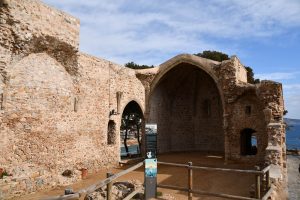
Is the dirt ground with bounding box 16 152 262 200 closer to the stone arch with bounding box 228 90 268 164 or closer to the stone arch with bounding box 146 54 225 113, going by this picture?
the stone arch with bounding box 228 90 268 164

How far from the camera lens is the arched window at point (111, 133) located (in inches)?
624

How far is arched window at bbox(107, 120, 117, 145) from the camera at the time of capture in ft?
52.0

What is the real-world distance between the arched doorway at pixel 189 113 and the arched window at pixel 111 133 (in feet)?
17.3

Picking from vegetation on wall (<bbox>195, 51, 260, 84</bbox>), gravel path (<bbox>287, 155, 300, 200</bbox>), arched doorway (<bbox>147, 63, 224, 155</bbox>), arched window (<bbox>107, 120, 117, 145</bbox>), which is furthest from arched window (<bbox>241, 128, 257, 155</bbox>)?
vegetation on wall (<bbox>195, 51, 260, 84</bbox>)

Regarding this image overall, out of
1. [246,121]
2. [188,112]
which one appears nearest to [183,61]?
[246,121]

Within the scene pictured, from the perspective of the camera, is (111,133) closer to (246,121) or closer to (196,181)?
(196,181)

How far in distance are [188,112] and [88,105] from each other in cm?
1090

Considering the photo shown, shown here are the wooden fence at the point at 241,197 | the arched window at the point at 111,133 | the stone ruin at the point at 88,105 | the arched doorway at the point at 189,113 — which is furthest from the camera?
the arched doorway at the point at 189,113

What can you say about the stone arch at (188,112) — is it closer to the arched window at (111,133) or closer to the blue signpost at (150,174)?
the arched window at (111,133)

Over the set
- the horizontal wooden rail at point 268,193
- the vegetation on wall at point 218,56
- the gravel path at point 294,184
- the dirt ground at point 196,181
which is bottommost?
the gravel path at point 294,184

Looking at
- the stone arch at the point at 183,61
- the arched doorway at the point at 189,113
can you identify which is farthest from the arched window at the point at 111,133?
the arched doorway at the point at 189,113

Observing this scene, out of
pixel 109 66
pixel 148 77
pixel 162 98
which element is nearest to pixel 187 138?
pixel 162 98

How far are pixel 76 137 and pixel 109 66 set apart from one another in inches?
178

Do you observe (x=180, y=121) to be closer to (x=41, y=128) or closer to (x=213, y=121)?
(x=213, y=121)
